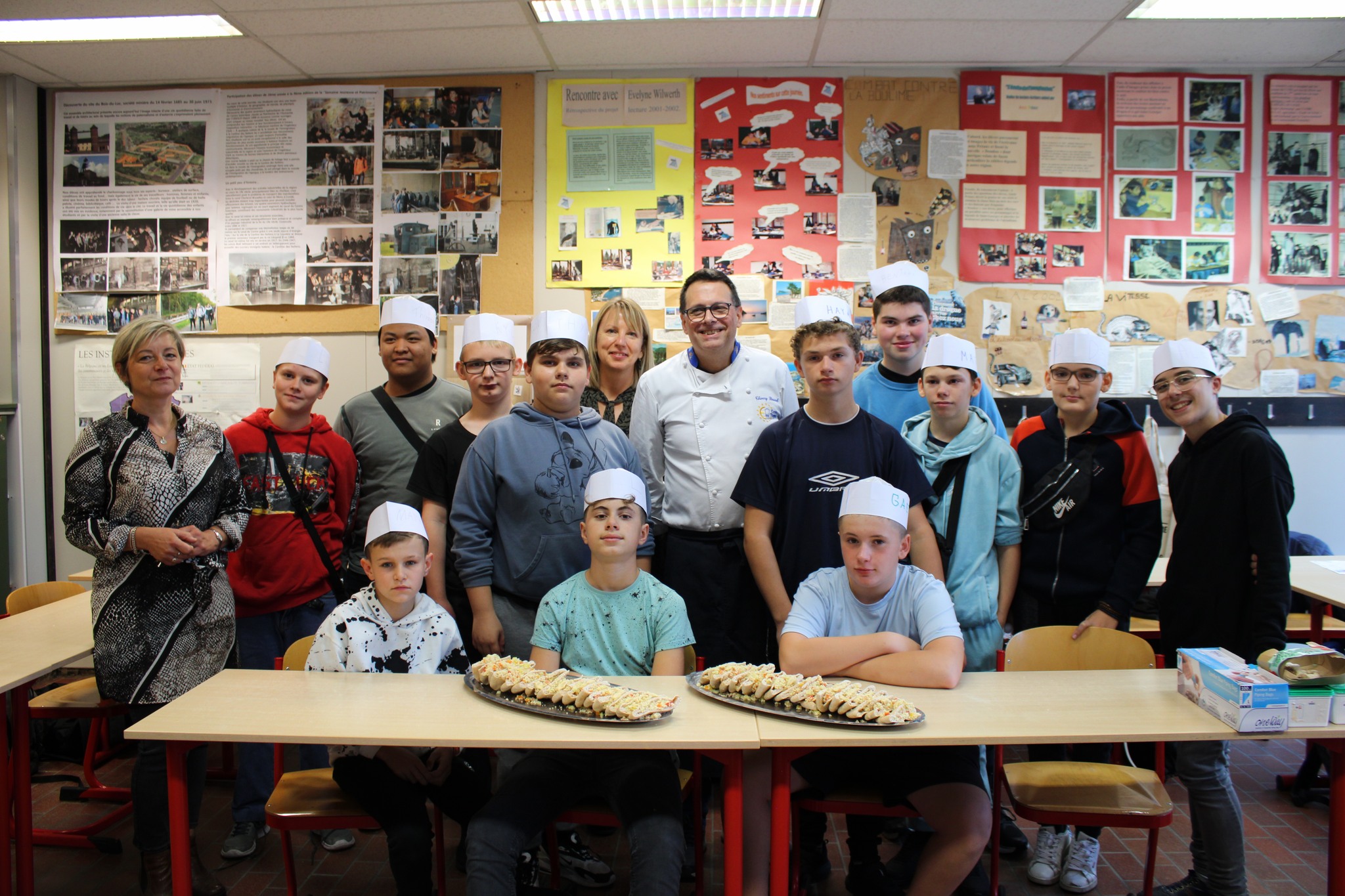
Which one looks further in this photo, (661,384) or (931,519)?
(661,384)

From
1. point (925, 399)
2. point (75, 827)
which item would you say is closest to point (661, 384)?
point (925, 399)

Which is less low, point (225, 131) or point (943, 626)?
point (225, 131)

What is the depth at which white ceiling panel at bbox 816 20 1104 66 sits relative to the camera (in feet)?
12.0

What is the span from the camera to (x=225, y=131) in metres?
4.31

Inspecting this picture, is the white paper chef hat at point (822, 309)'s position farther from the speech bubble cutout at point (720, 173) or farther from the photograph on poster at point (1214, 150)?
the photograph on poster at point (1214, 150)

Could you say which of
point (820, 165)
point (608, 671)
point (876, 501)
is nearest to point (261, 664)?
point (608, 671)

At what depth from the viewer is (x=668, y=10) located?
3.55 metres

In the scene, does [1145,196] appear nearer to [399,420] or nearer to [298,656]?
[399,420]

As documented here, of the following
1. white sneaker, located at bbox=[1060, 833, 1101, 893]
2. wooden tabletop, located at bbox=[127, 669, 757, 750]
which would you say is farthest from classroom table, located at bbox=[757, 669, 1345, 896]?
white sneaker, located at bbox=[1060, 833, 1101, 893]

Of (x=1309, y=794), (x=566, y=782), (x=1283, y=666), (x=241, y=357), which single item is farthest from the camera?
(x=241, y=357)

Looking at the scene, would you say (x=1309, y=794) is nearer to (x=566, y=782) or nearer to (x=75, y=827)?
(x=566, y=782)

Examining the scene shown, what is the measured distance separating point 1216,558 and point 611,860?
204cm

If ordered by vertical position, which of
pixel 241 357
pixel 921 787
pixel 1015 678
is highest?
pixel 241 357

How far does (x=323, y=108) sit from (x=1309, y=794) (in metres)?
5.35
